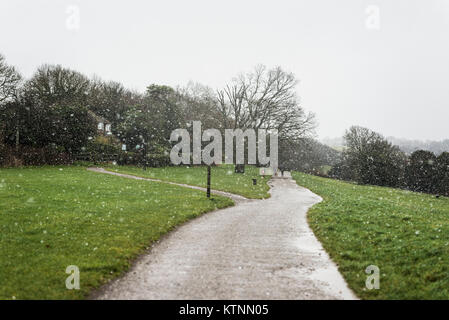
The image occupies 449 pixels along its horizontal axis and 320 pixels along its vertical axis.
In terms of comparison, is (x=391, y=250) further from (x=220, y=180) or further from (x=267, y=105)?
(x=267, y=105)

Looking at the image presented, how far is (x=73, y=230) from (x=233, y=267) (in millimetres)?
5941

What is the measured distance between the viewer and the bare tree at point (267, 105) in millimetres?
43656

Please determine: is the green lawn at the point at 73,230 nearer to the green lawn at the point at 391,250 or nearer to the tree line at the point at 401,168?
the green lawn at the point at 391,250

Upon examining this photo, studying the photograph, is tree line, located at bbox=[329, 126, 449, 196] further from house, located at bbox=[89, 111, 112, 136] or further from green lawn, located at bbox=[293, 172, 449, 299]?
house, located at bbox=[89, 111, 112, 136]

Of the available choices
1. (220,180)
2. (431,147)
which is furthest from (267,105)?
(431,147)

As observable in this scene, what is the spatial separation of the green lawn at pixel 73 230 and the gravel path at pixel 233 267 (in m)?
0.66

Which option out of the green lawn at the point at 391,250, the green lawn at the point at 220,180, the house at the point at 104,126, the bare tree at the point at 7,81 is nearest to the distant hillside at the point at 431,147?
the green lawn at the point at 220,180

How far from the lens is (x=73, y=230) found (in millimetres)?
10453

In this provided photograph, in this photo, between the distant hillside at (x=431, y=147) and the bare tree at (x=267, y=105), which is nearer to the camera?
the bare tree at (x=267, y=105)

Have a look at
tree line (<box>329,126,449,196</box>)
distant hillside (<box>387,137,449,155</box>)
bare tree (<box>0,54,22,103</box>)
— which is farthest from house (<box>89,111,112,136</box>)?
distant hillside (<box>387,137,449,155</box>)

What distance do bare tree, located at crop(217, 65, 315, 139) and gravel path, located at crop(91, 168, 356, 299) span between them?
104ft

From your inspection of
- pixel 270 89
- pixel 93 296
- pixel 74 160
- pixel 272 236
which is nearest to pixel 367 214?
pixel 272 236
